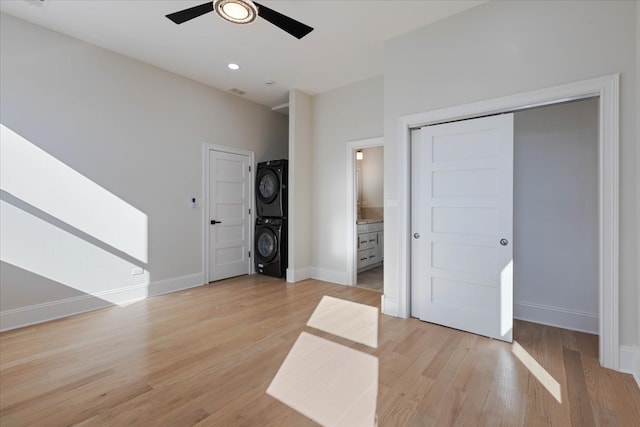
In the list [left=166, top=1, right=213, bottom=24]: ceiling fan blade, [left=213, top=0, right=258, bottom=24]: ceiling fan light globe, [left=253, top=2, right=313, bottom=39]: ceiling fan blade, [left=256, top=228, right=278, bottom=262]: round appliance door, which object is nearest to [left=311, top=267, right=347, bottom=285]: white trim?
[left=256, top=228, right=278, bottom=262]: round appliance door

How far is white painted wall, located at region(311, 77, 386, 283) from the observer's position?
4297 mm

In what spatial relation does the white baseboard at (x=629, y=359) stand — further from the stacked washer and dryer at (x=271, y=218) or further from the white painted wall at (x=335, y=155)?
the stacked washer and dryer at (x=271, y=218)

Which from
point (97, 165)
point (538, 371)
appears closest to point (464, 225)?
point (538, 371)

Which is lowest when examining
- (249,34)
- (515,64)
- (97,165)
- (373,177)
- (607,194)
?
(607,194)

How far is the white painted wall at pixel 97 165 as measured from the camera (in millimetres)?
2871

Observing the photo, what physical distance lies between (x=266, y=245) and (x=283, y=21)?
3.57 metres

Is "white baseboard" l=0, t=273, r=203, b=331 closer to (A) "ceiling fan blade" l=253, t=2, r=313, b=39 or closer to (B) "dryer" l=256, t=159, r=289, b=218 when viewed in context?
(B) "dryer" l=256, t=159, r=289, b=218

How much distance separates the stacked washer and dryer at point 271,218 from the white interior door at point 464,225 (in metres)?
2.40

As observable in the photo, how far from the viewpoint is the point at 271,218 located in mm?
5012

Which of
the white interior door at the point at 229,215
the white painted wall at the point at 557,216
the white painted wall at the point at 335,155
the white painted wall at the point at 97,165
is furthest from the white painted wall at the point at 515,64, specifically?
the white painted wall at the point at 97,165

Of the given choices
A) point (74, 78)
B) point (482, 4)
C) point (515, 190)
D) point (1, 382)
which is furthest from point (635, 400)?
point (74, 78)

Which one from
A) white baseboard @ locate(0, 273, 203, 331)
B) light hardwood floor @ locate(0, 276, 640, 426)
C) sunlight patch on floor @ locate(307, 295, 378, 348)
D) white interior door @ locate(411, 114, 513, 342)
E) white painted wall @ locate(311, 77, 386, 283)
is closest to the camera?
light hardwood floor @ locate(0, 276, 640, 426)

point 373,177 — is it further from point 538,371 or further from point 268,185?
point 538,371

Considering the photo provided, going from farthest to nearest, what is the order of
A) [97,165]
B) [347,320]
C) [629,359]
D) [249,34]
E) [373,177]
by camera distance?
[373,177] → [97,165] → [249,34] → [347,320] → [629,359]
